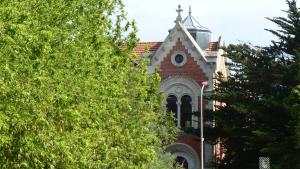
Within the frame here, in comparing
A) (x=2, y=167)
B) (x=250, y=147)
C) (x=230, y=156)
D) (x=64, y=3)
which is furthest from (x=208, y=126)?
(x=2, y=167)

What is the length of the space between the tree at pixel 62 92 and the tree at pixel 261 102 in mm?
10227

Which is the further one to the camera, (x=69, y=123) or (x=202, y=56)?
(x=202, y=56)

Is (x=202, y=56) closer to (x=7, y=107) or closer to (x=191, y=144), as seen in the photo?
(x=191, y=144)

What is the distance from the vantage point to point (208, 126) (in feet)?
126

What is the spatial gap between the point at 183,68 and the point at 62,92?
2744 cm

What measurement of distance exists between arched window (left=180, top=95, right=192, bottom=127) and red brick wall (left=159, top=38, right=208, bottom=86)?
133cm

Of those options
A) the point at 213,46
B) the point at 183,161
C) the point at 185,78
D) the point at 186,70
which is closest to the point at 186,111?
the point at 185,78

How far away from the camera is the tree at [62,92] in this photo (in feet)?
41.6

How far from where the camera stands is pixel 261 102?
33.4 m

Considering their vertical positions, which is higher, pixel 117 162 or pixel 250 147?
pixel 250 147

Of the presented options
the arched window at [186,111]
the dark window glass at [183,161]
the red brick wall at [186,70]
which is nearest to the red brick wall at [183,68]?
the red brick wall at [186,70]

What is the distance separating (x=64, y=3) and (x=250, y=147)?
1796cm

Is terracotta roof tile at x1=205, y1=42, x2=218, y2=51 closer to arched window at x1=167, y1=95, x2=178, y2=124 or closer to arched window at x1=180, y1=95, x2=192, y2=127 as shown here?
arched window at x1=180, y1=95, x2=192, y2=127

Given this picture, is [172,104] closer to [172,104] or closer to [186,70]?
[172,104]
